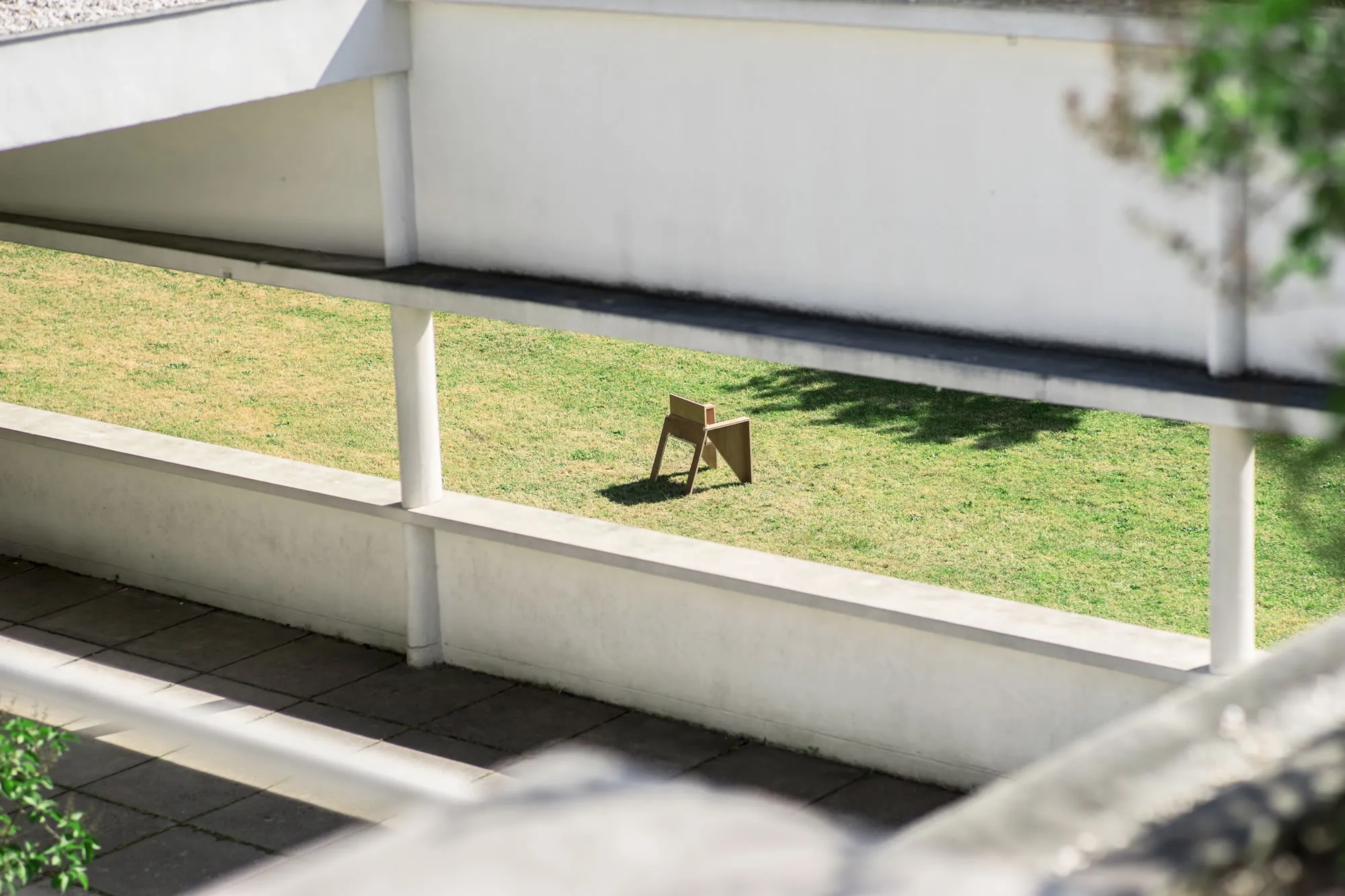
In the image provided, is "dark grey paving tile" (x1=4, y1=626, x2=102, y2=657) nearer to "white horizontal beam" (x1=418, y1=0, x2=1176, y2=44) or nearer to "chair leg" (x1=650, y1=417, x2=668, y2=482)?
"chair leg" (x1=650, y1=417, x2=668, y2=482)

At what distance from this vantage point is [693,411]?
583 inches

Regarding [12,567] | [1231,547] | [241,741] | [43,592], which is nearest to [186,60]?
[1231,547]

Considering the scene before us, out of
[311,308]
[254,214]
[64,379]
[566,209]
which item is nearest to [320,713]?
[254,214]

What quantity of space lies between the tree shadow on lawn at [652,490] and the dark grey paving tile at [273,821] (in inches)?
248

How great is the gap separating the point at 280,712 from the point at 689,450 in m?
6.96

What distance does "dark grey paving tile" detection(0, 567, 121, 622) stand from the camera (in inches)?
467

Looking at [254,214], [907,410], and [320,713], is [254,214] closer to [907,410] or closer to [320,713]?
[320,713]

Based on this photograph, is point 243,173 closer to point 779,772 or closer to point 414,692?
point 414,692

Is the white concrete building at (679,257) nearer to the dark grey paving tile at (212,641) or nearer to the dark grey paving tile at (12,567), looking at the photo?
the dark grey paving tile at (212,641)

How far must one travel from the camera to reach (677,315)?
783 centimetres

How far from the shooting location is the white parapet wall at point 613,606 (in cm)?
834

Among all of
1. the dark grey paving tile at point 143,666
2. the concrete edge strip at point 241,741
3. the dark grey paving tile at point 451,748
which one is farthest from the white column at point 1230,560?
the dark grey paving tile at point 143,666

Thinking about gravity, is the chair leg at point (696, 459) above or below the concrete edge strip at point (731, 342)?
below

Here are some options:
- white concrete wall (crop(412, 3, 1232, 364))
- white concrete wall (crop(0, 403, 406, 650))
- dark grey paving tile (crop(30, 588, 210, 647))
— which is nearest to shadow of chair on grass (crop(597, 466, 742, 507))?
white concrete wall (crop(0, 403, 406, 650))
